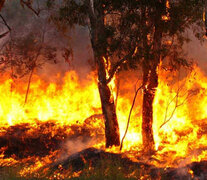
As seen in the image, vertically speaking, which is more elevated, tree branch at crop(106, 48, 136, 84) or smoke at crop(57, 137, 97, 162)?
tree branch at crop(106, 48, 136, 84)

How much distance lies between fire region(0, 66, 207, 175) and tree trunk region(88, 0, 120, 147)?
0.78 m

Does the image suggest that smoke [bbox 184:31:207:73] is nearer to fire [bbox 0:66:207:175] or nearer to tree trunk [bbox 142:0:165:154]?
fire [bbox 0:66:207:175]

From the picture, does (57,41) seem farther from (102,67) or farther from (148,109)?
(148,109)

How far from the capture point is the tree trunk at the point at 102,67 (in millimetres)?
11653

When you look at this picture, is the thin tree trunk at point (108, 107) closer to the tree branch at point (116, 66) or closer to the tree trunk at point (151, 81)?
the tree branch at point (116, 66)

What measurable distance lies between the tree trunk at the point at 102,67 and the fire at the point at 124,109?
785mm

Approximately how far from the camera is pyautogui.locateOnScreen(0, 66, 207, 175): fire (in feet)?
47.4

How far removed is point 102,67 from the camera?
12.3 metres

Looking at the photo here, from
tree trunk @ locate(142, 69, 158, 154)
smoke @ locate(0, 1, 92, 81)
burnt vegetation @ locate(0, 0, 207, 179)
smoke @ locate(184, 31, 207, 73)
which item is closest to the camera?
burnt vegetation @ locate(0, 0, 207, 179)

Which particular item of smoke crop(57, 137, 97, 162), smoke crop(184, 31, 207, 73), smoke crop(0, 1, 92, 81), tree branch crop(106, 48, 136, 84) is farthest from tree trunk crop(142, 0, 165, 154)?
smoke crop(184, 31, 207, 73)

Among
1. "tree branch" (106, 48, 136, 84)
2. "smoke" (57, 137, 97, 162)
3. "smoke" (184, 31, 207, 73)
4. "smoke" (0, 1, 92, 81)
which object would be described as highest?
"smoke" (0, 1, 92, 81)

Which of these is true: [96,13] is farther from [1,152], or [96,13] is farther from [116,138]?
[1,152]

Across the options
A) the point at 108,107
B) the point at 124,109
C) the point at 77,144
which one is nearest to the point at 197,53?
the point at 124,109

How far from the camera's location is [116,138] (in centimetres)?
1307
